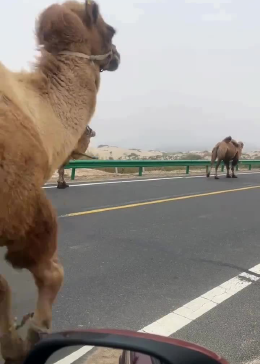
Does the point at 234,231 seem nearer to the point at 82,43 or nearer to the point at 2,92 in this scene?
the point at 82,43

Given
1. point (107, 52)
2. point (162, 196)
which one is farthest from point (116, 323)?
point (162, 196)

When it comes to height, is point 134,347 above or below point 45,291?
above

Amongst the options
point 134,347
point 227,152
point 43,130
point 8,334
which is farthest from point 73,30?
point 227,152

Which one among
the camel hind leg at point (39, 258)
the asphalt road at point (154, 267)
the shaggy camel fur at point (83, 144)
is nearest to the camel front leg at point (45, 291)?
the camel hind leg at point (39, 258)

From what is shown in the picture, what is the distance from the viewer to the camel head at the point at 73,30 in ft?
12.9

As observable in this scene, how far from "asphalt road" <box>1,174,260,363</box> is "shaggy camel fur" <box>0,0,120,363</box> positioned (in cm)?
89

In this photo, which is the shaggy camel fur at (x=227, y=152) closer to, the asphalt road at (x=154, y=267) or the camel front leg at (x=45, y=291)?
the asphalt road at (x=154, y=267)

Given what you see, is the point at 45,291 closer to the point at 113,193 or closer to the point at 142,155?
the point at 113,193

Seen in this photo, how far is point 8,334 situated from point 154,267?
117 inches

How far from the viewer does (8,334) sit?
10.2ft

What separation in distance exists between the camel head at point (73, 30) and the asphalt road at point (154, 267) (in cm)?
231

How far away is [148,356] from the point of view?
1.58 metres

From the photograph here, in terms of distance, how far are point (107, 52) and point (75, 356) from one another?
277 centimetres

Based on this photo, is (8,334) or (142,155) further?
(142,155)
